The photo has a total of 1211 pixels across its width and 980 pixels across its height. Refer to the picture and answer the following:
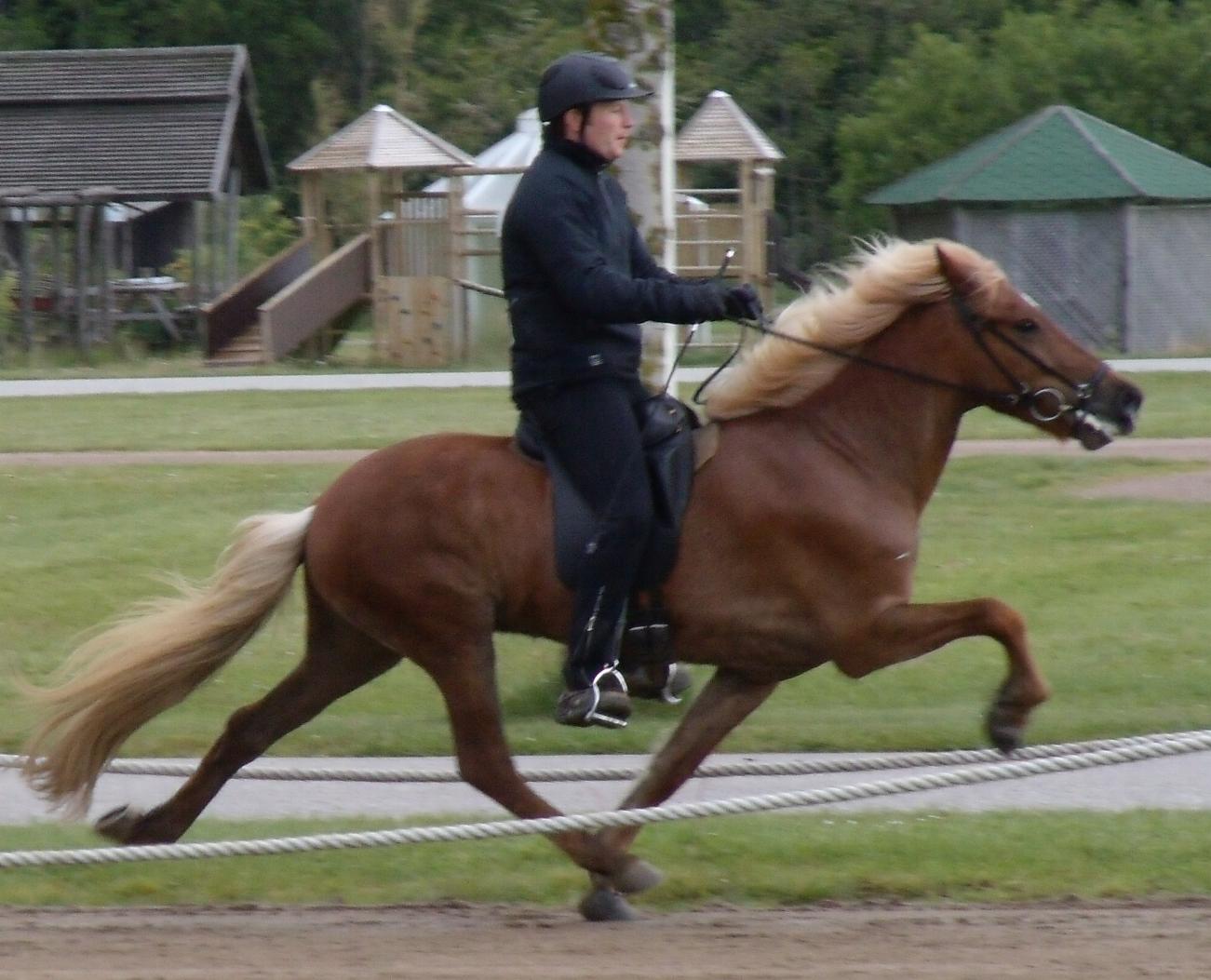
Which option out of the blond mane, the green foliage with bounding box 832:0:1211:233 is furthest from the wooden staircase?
the blond mane

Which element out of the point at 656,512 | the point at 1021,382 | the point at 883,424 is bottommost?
the point at 656,512

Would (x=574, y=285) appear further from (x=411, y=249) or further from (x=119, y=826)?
(x=411, y=249)

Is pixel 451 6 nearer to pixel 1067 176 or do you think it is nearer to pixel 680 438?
pixel 1067 176

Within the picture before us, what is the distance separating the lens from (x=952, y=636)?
18.2ft

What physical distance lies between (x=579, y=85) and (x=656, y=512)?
4.30ft

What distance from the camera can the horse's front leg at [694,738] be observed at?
5.77m

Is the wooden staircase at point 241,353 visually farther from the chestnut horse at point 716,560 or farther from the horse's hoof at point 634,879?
the horse's hoof at point 634,879

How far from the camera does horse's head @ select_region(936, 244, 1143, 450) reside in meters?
5.84

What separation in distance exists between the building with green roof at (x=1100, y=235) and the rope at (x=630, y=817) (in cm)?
2112

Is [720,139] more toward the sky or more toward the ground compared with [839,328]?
more toward the sky

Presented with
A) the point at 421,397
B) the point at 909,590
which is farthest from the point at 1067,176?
the point at 909,590

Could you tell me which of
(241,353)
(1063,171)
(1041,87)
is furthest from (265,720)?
(1041,87)

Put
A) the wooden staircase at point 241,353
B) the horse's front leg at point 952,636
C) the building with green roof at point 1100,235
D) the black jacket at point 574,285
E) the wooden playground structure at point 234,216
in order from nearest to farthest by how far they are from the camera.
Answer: the black jacket at point 574,285 → the horse's front leg at point 952,636 → the wooden playground structure at point 234,216 → the building with green roof at point 1100,235 → the wooden staircase at point 241,353

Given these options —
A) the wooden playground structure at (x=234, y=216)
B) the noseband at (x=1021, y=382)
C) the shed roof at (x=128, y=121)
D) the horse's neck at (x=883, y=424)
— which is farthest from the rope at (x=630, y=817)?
the shed roof at (x=128, y=121)
